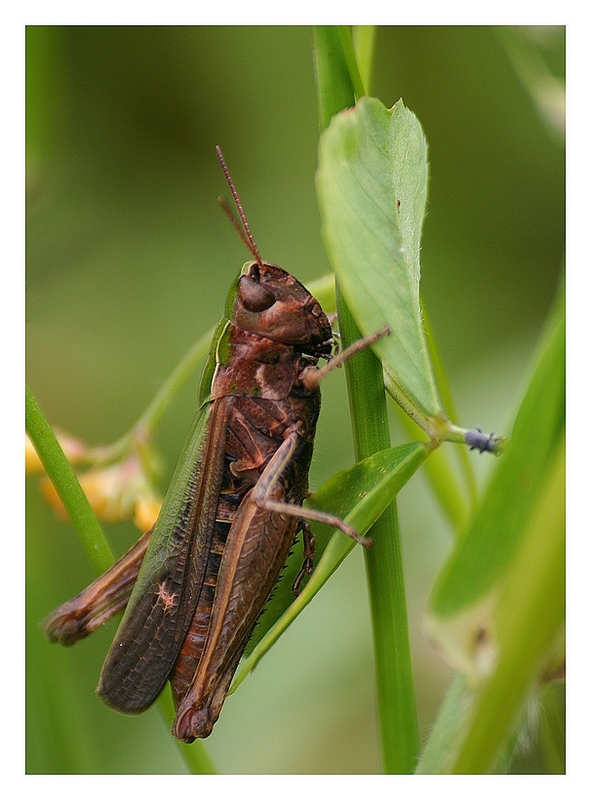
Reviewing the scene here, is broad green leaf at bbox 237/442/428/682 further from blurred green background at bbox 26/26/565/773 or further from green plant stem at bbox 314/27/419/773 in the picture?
blurred green background at bbox 26/26/565/773

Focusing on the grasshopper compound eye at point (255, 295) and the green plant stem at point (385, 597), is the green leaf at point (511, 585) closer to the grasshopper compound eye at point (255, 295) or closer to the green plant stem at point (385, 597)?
the green plant stem at point (385, 597)

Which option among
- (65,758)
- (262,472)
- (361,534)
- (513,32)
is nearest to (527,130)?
(513,32)

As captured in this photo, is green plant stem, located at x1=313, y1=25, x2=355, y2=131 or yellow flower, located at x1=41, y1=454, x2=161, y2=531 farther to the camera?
yellow flower, located at x1=41, y1=454, x2=161, y2=531

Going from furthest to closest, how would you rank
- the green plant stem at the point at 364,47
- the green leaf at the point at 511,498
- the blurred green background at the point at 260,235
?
1. the blurred green background at the point at 260,235
2. the green plant stem at the point at 364,47
3. the green leaf at the point at 511,498

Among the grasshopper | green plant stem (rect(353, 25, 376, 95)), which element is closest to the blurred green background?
the grasshopper

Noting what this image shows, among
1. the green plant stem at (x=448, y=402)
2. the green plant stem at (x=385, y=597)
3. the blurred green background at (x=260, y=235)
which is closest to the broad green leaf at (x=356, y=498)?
the green plant stem at (x=385, y=597)

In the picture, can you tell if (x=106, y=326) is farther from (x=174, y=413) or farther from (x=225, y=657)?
(x=225, y=657)
